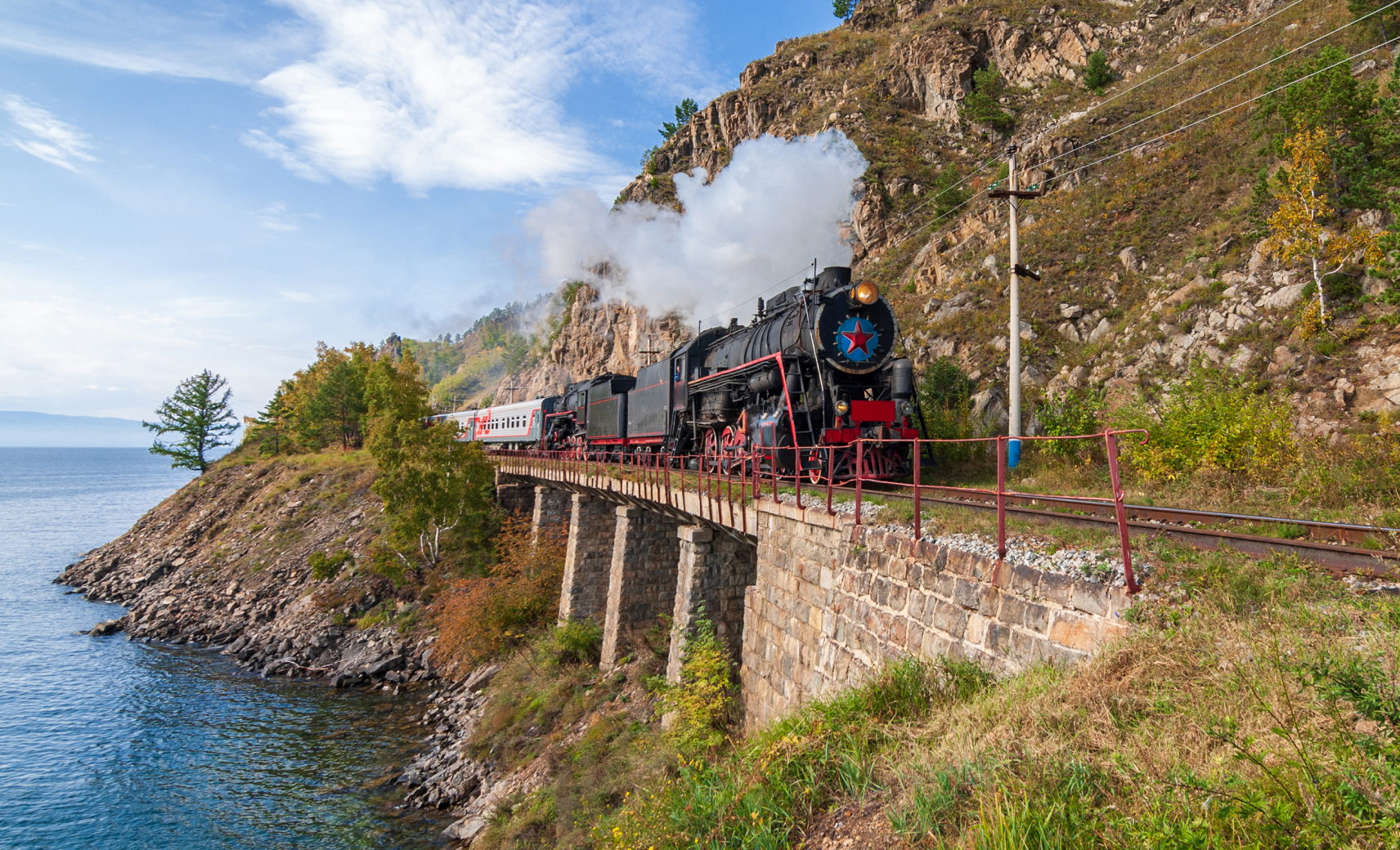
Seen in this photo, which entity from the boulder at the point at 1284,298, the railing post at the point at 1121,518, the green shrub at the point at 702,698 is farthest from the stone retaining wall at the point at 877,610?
the boulder at the point at 1284,298

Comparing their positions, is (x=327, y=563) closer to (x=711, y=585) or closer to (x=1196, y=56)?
(x=711, y=585)

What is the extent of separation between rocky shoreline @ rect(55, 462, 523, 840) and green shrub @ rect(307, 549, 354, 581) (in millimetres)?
279

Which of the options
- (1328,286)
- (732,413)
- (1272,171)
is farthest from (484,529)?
(1272,171)

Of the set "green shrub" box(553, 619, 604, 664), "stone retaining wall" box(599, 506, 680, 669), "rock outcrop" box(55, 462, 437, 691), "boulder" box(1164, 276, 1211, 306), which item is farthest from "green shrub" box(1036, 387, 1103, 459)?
"rock outcrop" box(55, 462, 437, 691)

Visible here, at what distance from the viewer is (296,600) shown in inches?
1035

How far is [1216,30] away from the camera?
32.1 m

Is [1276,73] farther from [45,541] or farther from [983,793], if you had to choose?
[45,541]

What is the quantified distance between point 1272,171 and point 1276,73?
529 cm

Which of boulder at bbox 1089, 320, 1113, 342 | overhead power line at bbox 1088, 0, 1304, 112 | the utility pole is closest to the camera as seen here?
the utility pole

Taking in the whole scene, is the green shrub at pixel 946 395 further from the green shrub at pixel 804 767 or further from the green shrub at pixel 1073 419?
the green shrub at pixel 804 767

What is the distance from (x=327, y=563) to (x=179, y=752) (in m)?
11.3

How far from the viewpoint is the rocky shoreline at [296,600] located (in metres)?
16.1

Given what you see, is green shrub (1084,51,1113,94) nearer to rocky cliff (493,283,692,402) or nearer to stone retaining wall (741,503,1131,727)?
rocky cliff (493,283,692,402)

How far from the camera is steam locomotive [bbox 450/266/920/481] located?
12.3 metres
